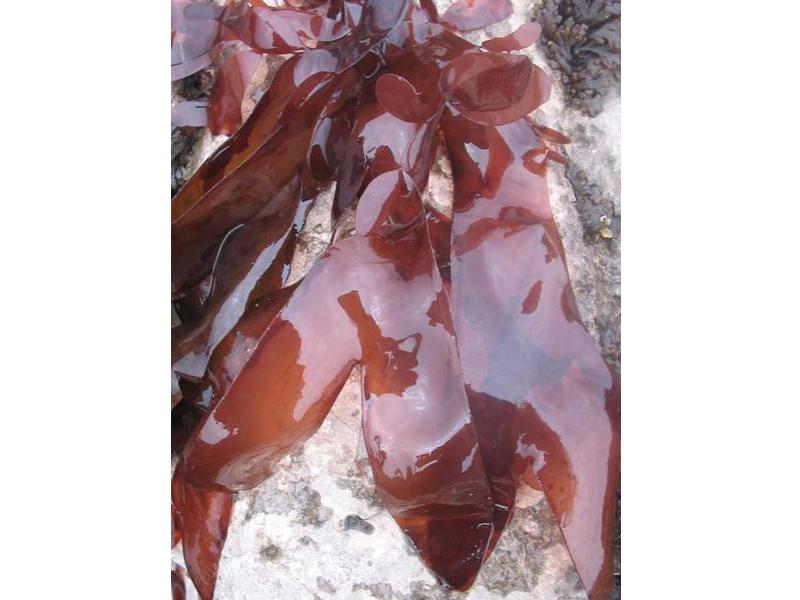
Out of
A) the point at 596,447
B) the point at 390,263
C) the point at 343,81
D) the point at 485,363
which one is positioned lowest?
the point at 596,447

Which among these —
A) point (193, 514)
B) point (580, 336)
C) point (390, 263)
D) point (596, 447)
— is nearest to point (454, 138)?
point (390, 263)

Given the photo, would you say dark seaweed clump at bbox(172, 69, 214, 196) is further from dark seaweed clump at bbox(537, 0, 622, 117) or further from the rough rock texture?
dark seaweed clump at bbox(537, 0, 622, 117)

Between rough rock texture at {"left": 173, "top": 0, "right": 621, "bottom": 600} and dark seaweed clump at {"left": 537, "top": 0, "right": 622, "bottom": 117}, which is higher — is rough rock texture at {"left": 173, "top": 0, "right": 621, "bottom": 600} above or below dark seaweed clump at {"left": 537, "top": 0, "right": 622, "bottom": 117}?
below

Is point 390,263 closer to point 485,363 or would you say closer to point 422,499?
point 485,363

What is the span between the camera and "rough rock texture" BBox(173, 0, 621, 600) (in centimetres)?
96

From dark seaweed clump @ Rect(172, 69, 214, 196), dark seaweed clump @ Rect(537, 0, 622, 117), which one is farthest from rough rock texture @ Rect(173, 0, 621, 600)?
dark seaweed clump @ Rect(172, 69, 214, 196)

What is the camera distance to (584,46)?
1.00 metres

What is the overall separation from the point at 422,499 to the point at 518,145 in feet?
1.45

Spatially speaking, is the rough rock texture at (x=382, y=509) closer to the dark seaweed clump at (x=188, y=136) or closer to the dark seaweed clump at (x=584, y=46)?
the dark seaweed clump at (x=584, y=46)

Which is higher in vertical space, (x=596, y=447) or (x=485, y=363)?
(x=485, y=363)

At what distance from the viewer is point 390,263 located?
3.11 feet

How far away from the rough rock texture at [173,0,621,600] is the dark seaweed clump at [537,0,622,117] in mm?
13

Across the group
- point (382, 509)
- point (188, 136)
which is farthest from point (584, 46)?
point (382, 509)

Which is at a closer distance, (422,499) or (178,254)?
(422,499)
